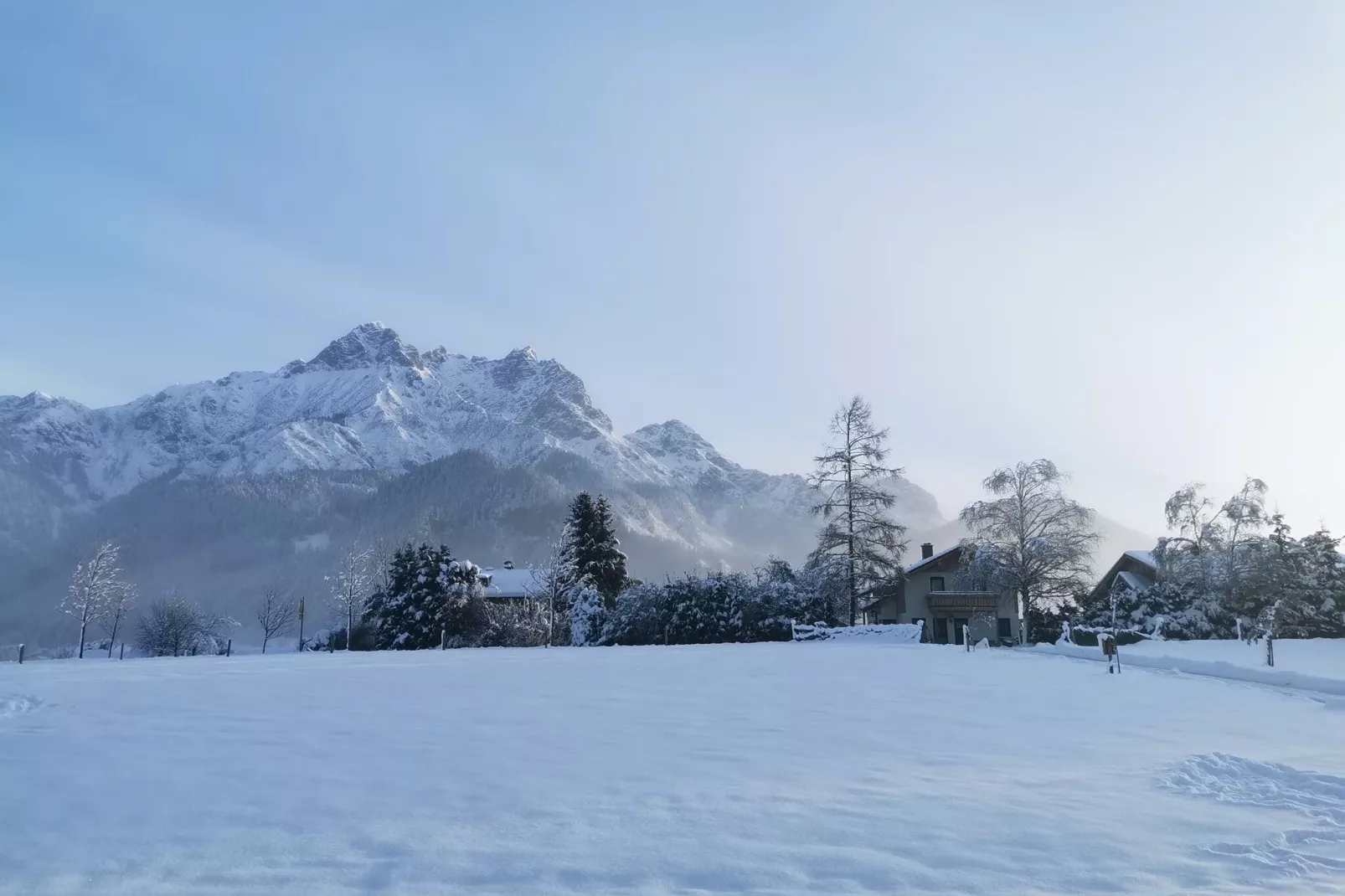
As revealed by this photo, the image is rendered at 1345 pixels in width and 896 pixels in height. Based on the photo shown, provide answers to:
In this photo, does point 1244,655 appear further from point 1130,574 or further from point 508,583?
point 508,583

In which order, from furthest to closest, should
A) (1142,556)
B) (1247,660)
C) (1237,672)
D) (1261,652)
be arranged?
(1142,556) < (1261,652) < (1247,660) < (1237,672)

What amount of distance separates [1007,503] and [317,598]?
122 meters

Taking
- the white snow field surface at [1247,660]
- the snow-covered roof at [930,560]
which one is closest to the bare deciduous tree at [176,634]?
the snow-covered roof at [930,560]

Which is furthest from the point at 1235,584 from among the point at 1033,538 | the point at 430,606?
the point at 430,606

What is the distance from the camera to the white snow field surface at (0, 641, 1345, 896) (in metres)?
4.83

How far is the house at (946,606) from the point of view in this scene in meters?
52.4

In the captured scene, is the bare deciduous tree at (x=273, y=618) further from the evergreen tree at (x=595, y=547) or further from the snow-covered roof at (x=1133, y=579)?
the snow-covered roof at (x=1133, y=579)

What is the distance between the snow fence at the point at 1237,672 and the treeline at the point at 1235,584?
15.6 meters

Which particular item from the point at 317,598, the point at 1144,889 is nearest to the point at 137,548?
the point at 317,598

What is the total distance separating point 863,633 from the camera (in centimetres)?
3734

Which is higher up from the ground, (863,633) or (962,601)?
(962,601)

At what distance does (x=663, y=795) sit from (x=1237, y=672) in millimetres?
17029

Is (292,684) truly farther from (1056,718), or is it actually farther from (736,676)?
(1056,718)

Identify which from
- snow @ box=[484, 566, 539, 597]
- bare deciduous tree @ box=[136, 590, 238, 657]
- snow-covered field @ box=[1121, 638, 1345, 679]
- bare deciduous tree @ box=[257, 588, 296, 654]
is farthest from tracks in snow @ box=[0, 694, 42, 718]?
bare deciduous tree @ box=[257, 588, 296, 654]
